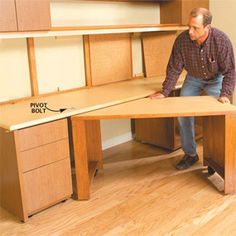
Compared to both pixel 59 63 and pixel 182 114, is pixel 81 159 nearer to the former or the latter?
pixel 182 114

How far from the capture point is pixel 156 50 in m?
3.73

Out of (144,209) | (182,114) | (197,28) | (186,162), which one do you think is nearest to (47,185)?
(144,209)

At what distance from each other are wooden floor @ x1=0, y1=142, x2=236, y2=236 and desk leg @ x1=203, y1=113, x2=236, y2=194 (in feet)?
0.40

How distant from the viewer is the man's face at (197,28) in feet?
A: 8.35

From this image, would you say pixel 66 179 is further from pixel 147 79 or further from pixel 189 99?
pixel 147 79

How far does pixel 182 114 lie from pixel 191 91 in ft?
2.17

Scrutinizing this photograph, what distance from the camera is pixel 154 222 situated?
7.29 ft

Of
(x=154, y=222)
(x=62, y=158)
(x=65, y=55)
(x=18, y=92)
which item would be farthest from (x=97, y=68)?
(x=154, y=222)

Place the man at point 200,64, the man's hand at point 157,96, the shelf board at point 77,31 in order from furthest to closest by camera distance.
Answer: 1. the man's hand at point 157,96
2. the man at point 200,64
3. the shelf board at point 77,31

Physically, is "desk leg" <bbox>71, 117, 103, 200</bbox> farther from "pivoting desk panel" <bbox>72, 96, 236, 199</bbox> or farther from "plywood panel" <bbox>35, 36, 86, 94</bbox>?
"plywood panel" <bbox>35, 36, 86, 94</bbox>

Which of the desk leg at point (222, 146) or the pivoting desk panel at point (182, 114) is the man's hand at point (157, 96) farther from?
the desk leg at point (222, 146)

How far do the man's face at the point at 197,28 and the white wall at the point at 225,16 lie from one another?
123 centimetres

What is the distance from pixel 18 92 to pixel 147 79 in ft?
4.53

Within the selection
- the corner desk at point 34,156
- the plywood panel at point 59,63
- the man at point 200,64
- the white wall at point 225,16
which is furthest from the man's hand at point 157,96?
the white wall at point 225,16
